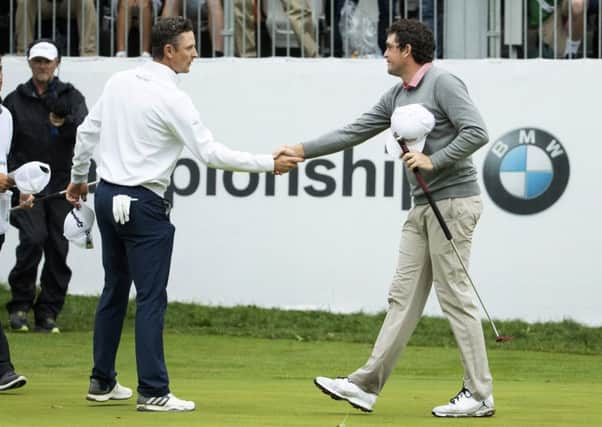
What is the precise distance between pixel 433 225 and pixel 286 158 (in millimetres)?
935

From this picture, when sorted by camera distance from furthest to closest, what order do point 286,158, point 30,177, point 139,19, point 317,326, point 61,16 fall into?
point 61,16 → point 139,19 → point 317,326 → point 30,177 → point 286,158

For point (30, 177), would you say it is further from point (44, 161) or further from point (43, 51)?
point (44, 161)

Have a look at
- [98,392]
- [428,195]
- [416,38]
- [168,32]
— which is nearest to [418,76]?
[416,38]

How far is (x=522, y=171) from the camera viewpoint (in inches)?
582

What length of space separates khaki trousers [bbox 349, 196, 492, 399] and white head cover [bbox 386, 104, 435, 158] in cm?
35

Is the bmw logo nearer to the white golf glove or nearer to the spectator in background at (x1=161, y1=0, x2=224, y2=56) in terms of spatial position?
the spectator in background at (x1=161, y1=0, x2=224, y2=56)

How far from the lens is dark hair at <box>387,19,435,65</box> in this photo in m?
8.53

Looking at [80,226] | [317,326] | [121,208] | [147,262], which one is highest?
[121,208]

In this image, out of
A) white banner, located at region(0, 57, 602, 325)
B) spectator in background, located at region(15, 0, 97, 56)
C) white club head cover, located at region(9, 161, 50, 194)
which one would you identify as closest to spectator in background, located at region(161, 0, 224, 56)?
white banner, located at region(0, 57, 602, 325)

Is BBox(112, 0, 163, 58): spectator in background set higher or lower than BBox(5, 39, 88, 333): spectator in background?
higher

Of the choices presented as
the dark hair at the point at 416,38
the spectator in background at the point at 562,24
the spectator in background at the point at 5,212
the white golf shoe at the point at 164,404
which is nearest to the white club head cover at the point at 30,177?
the spectator in background at the point at 5,212

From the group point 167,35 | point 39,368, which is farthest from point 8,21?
point 167,35

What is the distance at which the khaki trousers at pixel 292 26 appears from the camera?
1533 centimetres

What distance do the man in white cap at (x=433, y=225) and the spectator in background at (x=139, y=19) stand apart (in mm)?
7199
